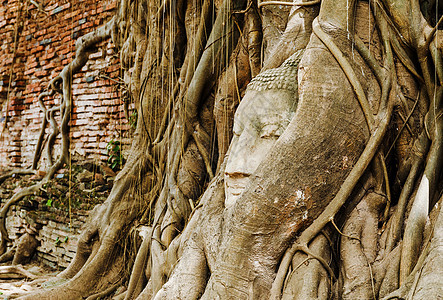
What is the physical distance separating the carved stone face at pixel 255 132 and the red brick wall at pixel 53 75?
311 cm

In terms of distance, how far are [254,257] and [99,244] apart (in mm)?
2421

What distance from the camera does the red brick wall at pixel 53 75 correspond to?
5625 millimetres

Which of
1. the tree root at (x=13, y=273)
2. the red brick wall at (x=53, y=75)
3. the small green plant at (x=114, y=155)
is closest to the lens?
the tree root at (x=13, y=273)

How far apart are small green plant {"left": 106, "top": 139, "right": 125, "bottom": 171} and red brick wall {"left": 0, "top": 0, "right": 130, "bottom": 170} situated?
0.09 m

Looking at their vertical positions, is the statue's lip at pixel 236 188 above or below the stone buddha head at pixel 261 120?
below

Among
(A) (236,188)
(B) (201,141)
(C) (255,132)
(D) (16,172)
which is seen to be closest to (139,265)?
(B) (201,141)

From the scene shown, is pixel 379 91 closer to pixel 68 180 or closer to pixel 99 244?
pixel 99 244

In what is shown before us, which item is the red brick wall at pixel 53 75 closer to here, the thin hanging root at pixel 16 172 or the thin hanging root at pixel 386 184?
the thin hanging root at pixel 16 172

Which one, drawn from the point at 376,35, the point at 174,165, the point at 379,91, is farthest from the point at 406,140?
the point at 174,165

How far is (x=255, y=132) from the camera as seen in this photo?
238cm

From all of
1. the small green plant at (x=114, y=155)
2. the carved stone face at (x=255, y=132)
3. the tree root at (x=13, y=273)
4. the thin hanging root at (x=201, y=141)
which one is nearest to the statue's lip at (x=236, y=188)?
the carved stone face at (x=255, y=132)

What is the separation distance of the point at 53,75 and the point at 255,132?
15.9 feet

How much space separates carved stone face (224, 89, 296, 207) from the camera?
2.31 meters

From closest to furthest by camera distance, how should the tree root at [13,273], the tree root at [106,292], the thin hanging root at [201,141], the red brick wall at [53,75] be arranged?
the thin hanging root at [201,141]
the tree root at [106,292]
the tree root at [13,273]
the red brick wall at [53,75]
